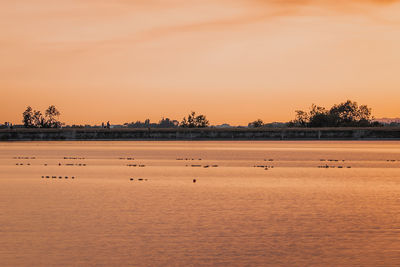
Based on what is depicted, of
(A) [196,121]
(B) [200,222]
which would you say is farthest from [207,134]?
(B) [200,222]

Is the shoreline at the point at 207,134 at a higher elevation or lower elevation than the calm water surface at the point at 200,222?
higher

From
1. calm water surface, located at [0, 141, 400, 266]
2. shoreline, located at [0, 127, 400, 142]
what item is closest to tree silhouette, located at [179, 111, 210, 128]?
shoreline, located at [0, 127, 400, 142]

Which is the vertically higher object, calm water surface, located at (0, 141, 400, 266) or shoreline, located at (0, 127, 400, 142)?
shoreline, located at (0, 127, 400, 142)

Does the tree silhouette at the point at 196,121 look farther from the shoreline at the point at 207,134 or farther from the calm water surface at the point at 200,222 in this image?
the calm water surface at the point at 200,222

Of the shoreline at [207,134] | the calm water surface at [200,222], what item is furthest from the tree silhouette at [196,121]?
the calm water surface at [200,222]

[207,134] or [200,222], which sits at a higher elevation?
[207,134]

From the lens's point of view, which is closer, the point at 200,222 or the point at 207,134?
the point at 200,222

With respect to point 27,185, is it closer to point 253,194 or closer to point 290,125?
point 253,194

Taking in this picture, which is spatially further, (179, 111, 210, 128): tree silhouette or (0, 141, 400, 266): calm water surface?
(179, 111, 210, 128): tree silhouette

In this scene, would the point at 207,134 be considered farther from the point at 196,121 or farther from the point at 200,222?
the point at 200,222

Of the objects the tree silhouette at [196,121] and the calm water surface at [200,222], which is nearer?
the calm water surface at [200,222]

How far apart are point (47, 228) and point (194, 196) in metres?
9.76

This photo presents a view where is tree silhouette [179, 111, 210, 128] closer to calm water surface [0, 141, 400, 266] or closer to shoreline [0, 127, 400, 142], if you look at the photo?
shoreline [0, 127, 400, 142]

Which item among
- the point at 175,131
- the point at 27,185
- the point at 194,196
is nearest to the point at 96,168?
the point at 27,185
